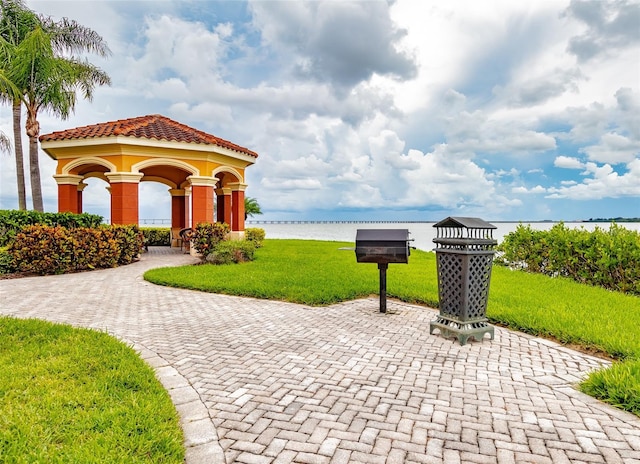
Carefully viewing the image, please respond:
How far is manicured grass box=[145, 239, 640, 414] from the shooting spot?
17.5 ft

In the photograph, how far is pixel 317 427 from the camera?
3006 millimetres

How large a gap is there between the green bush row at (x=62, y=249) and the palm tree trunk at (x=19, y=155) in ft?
26.5

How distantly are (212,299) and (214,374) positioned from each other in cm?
405

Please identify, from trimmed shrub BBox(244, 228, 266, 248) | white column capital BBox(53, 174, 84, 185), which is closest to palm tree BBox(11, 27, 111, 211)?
white column capital BBox(53, 174, 84, 185)

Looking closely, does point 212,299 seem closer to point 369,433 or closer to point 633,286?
point 369,433

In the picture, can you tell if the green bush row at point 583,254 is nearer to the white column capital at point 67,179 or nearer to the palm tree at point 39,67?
the white column capital at point 67,179

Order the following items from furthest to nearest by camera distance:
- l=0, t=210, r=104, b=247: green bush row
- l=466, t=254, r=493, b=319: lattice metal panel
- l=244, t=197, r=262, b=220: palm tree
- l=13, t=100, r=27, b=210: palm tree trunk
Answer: l=244, t=197, r=262, b=220: palm tree, l=13, t=100, r=27, b=210: palm tree trunk, l=0, t=210, r=104, b=247: green bush row, l=466, t=254, r=493, b=319: lattice metal panel

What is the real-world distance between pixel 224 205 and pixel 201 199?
394cm

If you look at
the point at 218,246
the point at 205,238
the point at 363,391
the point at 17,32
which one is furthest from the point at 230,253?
the point at 17,32

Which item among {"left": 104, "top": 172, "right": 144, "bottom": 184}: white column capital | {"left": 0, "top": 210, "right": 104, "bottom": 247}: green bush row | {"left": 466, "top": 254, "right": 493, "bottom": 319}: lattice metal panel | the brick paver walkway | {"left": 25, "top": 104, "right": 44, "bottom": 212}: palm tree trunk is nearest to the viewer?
the brick paver walkway

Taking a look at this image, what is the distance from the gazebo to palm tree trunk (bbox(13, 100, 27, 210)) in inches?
111

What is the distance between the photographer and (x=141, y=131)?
14906mm

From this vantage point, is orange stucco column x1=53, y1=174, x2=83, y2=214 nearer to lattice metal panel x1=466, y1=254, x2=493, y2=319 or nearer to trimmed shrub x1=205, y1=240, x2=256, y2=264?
trimmed shrub x1=205, y1=240, x2=256, y2=264

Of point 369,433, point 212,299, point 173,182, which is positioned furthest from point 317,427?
point 173,182
